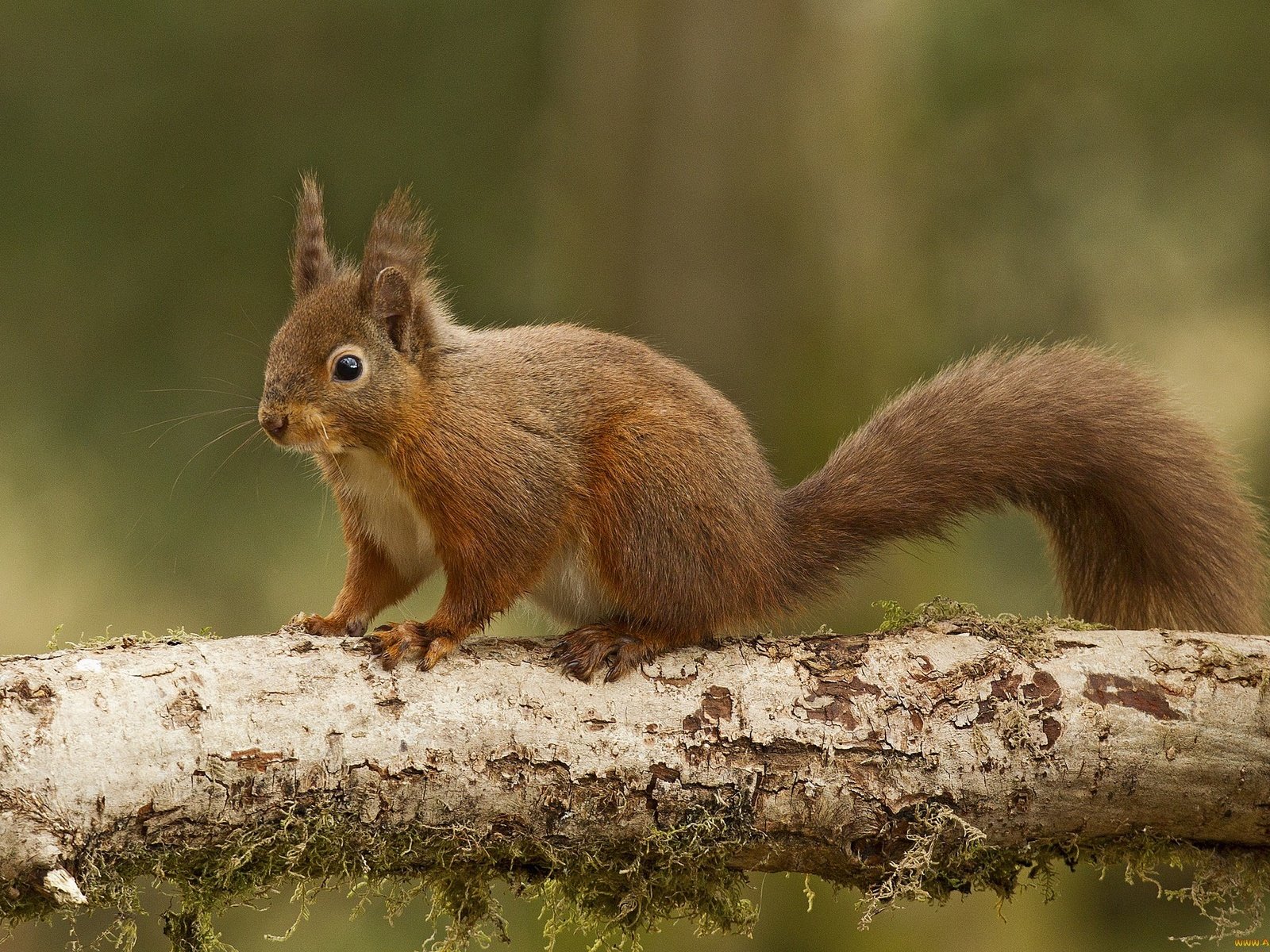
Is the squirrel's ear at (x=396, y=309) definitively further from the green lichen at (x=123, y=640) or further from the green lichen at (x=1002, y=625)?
the green lichen at (x=1002, y=625)

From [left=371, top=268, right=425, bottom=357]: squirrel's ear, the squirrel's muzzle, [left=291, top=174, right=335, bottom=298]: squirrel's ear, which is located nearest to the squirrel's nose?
the squirrel's muzzle

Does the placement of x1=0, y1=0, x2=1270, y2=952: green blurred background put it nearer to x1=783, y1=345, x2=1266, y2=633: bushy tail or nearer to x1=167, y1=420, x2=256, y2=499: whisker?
x1=167, y1=420, x2=256, y2=499: whisker

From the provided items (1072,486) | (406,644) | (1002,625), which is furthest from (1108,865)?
(406,644)

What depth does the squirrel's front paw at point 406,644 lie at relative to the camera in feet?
6.53

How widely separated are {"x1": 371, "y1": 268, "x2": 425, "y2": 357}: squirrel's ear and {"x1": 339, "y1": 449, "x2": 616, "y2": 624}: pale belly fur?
21cm

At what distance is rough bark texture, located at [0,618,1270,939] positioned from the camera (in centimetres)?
181

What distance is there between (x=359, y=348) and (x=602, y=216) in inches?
74.2

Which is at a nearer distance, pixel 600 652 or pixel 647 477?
pixel 600 652

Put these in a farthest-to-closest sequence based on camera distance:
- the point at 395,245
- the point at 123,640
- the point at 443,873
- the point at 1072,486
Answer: the point at 1072,486, the point at 395,245, the point at 443,873, the point at 123,640

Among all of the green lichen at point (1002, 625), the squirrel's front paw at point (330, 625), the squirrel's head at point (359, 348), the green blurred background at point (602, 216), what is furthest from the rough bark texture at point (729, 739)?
the green blurred background at point (602, 216)

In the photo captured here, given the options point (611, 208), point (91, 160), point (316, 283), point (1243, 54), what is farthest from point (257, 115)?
point (1243, 54)

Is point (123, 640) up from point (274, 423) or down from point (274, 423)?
down

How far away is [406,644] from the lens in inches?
78.7

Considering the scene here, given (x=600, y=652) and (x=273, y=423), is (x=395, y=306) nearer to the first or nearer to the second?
(x=273, y=423)
